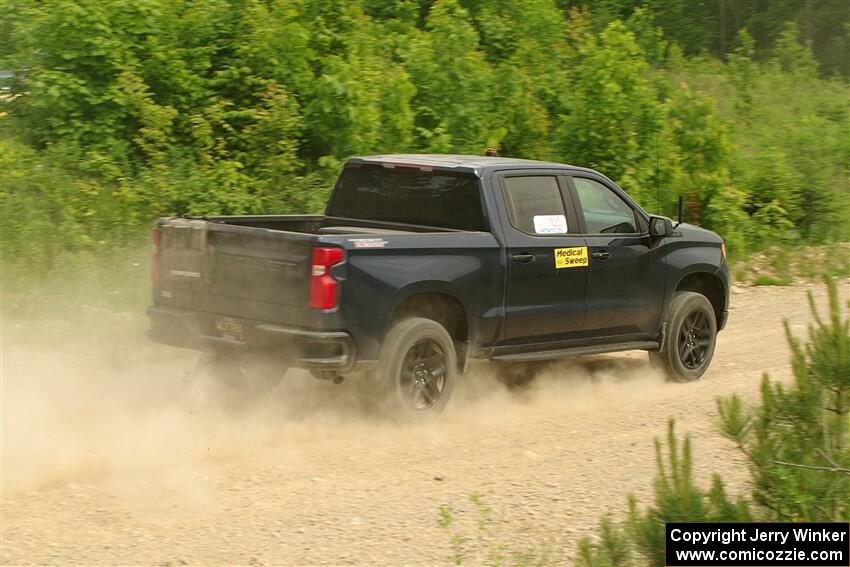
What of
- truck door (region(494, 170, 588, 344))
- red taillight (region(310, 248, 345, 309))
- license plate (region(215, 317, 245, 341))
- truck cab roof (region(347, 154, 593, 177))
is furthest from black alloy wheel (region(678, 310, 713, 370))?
license plate (region(215, 317, 245, 341))

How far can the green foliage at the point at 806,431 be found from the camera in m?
4.55

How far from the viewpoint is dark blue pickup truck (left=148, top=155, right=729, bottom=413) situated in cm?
751

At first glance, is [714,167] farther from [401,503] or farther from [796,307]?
[401,503]

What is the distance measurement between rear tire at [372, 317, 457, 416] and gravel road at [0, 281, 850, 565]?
197 millimetres

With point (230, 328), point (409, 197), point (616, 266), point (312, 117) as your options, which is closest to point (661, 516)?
point (230, 328)

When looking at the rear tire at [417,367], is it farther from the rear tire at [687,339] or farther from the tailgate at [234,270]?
the rear tire at [687,339]

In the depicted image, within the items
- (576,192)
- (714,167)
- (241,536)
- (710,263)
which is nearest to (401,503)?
(241,536)

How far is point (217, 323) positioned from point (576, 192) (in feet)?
9.93

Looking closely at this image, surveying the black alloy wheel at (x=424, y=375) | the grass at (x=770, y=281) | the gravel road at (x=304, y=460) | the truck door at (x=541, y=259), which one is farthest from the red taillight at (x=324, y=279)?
the grass at (x=770, y=281)

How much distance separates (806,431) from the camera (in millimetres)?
4660

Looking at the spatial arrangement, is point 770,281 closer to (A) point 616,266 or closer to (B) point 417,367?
(A) point 616,266

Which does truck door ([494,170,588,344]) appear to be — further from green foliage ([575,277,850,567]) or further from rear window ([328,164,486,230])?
green foliage ([575,277,850,567])

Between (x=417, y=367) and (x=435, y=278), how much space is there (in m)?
0.64

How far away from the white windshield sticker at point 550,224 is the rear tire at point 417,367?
46.8 inches
